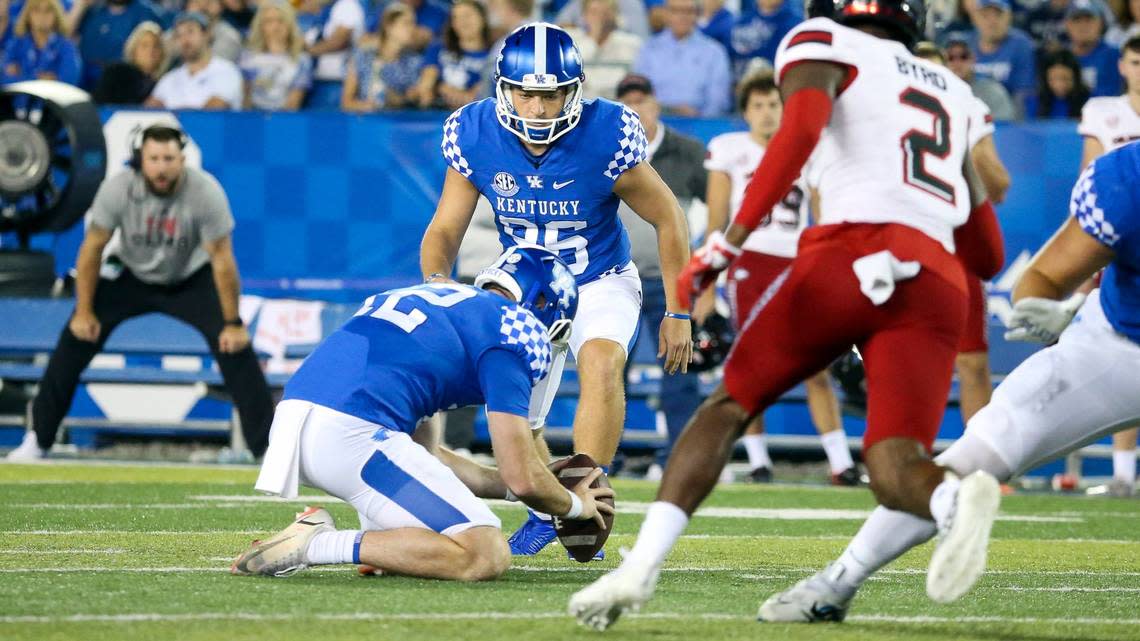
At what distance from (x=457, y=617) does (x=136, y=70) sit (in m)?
8.99

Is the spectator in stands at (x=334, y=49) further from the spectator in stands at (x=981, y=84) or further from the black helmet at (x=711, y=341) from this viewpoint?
the spectator in stands at (x=981, y=84)

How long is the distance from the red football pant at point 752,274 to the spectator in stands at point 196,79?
14.3 feet

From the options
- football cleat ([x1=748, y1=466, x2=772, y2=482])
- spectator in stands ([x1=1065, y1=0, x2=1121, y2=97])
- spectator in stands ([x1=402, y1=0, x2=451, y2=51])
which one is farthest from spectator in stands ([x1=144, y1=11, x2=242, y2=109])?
spectator in stands ([x1=1065, y1=0, x2=1121, y2=97])

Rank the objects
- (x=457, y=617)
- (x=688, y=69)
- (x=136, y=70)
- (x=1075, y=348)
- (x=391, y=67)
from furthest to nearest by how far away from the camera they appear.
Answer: (x=136, y=70) < (x=391, y=67) < (x=688, y=69) < (x=1075, y=348) < (x=457, y=617)

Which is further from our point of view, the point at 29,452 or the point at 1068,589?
the point at 29,452

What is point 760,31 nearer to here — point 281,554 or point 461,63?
point 461,63

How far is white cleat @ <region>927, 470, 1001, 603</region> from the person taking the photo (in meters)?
3.85

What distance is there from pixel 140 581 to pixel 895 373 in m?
2.10

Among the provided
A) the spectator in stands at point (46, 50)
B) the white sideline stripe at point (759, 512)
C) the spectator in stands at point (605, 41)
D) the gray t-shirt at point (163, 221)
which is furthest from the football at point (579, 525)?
the spectator in stands at point (46, 50)

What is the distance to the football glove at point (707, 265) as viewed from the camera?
4016 mm

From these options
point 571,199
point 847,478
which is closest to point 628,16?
point 847,478

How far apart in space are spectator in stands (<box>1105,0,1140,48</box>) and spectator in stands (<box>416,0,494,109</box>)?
412 centimetres

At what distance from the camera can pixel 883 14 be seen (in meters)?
4.33

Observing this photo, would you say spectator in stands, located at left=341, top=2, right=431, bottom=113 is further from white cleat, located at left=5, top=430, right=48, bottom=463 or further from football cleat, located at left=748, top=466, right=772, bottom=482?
football cleat, located at left=748, top=466, right=772, bottom=482
